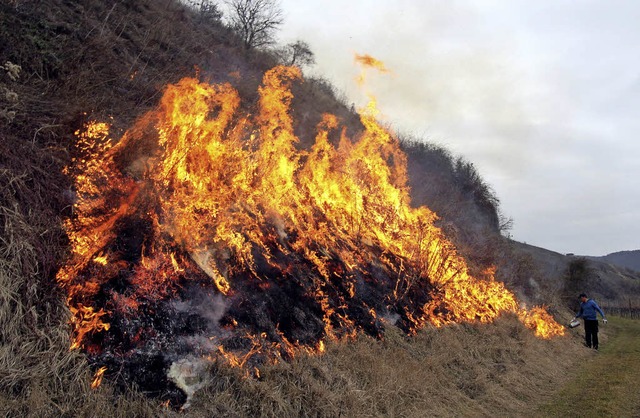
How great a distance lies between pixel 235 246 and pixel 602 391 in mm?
8273

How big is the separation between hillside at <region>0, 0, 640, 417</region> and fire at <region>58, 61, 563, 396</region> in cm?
4

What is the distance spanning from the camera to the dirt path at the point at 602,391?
747 cm

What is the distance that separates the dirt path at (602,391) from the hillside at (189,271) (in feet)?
1.99

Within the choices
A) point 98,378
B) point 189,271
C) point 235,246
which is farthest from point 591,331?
point 98,378

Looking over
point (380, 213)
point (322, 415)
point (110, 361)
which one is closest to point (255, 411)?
point (322, 415)

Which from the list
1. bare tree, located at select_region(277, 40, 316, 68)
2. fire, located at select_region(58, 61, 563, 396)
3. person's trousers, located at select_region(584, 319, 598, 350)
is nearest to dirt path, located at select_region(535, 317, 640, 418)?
person's trousers, located at select_region(584, 319, 598, 350)

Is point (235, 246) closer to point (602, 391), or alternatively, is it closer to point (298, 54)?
point (602, 391)

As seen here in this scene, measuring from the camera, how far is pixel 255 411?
5301 mm

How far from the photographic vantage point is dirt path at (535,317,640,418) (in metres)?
7.47

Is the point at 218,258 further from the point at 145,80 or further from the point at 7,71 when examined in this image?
the point at 145,80

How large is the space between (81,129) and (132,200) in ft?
5.57

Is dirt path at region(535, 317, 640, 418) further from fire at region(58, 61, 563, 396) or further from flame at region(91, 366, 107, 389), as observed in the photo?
flame at region(91, 366, 107, 389)

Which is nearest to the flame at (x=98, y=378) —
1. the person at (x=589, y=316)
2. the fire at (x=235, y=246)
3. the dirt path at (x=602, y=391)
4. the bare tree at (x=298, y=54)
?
the fire at (x=235, y=246)

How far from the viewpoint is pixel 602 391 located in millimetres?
8766
